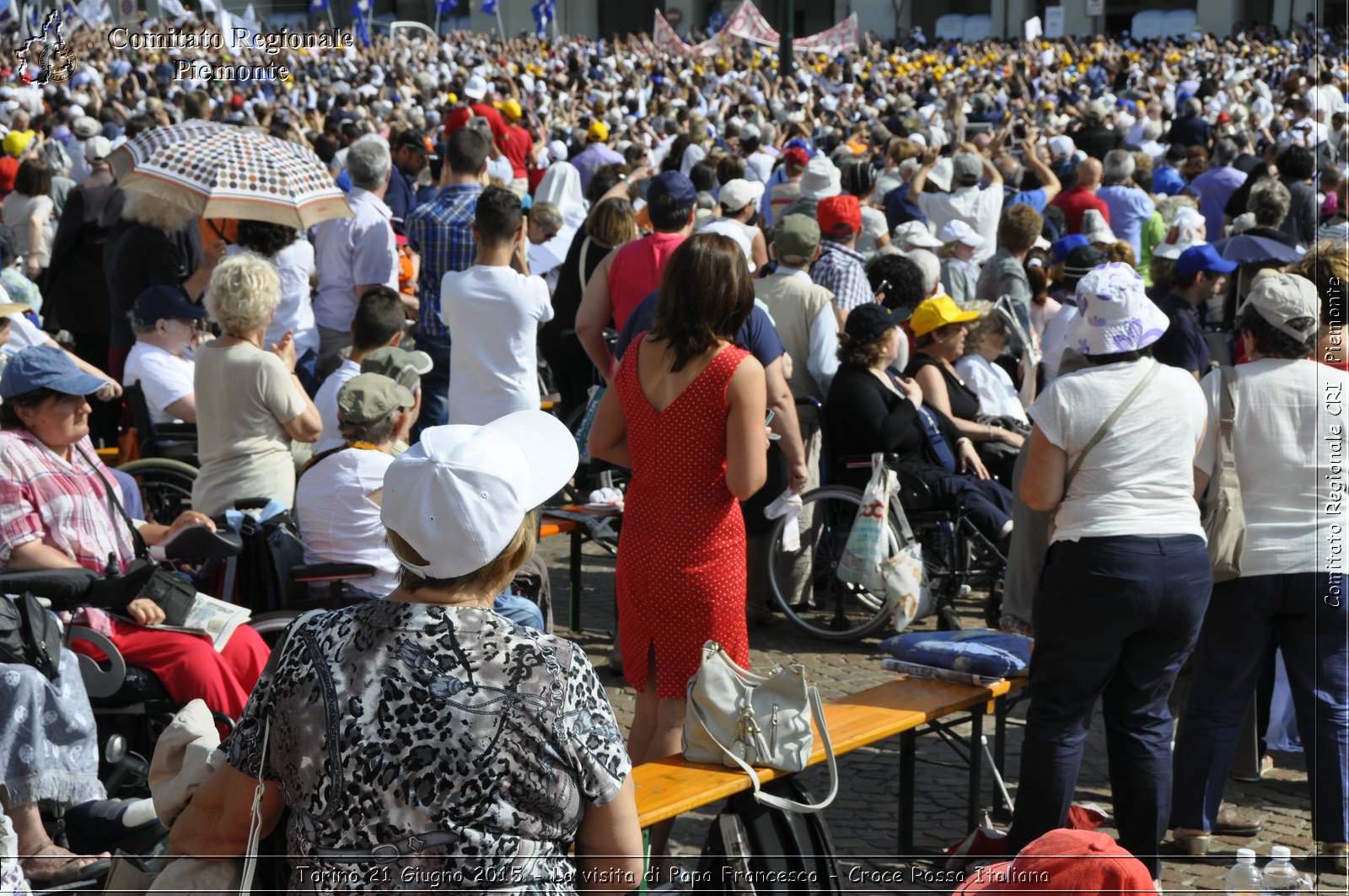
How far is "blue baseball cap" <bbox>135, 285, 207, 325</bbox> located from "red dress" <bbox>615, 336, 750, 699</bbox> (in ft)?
11.6

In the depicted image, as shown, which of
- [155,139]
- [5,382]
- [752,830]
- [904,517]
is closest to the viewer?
[752,830]

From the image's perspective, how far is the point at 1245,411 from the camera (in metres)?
4.26

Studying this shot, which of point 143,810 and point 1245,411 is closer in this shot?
point 143,810

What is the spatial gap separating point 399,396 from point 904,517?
244cm

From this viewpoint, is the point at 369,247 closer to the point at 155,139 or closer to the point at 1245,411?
the point at 155,139

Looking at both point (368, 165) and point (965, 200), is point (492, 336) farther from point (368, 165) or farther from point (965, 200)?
point (965, 200)

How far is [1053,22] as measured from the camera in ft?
177

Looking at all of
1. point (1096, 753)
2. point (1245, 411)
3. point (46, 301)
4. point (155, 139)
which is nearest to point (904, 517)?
point (1096, 753)

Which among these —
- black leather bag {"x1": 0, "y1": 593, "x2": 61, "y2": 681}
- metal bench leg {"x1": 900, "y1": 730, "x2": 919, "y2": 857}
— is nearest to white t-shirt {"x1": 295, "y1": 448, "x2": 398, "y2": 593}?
black leather bag {"x1": 0, "y1": 593, "x2": 61, "y2": 681}

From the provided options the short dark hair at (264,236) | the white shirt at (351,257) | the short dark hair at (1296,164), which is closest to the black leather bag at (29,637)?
the short dark hair at (264,236)

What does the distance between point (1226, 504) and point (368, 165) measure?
5.44 m

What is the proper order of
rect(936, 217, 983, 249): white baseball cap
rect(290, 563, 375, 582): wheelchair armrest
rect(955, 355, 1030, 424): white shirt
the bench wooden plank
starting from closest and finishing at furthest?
the bench wooden plank < rect(290, 563, 375, 582): wheelchair armrest < rect(955, 355, 1030, 424): white shirt < rect(936, 217, 983, 249): white baseball cap

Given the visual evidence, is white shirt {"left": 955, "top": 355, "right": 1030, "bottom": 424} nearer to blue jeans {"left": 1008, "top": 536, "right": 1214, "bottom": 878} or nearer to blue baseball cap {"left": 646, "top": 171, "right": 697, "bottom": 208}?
blue baseball cap {"left": 646, "top": 171, "right": 697, "bottom": 208}

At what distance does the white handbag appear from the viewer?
3.59 metres
